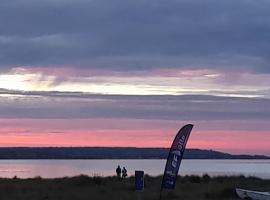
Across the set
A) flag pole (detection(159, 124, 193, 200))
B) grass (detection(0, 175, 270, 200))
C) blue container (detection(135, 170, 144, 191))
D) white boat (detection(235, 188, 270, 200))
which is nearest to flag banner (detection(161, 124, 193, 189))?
flag pole (detection(159, 124, 193, 200))

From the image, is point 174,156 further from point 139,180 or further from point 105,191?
point 105,191

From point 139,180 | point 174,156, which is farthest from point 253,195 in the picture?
point 139,180

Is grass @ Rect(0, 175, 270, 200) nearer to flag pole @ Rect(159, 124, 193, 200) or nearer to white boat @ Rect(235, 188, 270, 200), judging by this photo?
white boat @ Rect(235, 188, 270, 200)

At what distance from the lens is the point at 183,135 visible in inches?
934

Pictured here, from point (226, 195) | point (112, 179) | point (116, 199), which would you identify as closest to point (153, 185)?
point (112, 179)

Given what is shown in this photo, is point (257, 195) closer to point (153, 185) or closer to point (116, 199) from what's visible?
point (116, 199)

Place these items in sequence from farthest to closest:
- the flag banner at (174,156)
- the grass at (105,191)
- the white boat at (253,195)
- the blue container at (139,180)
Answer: the grass at (105,191) < the white boat at (253,195) < the flag banner at (174,156) < the blue container at (139,180)

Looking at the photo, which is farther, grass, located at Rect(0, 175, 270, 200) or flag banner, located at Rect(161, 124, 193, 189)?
grass, located at Rect(0, 175, 270, 200)

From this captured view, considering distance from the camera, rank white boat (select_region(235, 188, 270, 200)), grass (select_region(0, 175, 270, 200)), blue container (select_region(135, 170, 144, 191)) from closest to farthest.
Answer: blue container (select_region(135, 170, 144, 191)) → white boat (select_region(235, 188, 270, 200)) → grass (select_region(0, 175, 270, 200))

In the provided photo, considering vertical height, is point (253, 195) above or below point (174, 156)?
below

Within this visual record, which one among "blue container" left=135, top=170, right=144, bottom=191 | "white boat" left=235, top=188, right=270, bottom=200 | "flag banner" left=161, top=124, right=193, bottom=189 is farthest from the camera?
"white boat" left=235, top=188, right=270, bottom=200

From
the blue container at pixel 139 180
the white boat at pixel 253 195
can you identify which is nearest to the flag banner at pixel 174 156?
the blue container at pixel 139 180

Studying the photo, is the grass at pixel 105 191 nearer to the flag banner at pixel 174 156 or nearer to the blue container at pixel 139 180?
the flag banner at pixel 174 156

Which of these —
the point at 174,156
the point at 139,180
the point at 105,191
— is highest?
the point at 174,156
